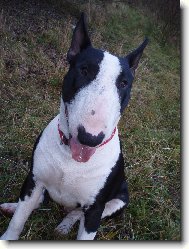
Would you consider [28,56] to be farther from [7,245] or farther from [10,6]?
[7,245]

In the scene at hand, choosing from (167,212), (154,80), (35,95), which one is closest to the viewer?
(167,212)

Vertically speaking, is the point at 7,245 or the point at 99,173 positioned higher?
the point at 99,173

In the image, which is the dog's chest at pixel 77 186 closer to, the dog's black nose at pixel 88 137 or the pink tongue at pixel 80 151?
the pink tongue at pixel 80 151

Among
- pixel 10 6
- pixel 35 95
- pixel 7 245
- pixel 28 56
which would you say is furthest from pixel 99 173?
pixel 10 6

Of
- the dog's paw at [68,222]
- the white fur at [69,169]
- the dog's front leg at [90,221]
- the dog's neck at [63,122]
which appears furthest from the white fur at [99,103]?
the dog's paw at [68,222]

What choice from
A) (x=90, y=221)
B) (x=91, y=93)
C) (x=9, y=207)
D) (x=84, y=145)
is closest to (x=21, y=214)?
(x=9, y=207)

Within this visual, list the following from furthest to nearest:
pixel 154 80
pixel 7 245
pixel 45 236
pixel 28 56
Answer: pixel 154 80
pixel 28 56
pixel 45 236
pixel 7 245

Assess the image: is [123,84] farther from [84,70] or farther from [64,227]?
[64,227]

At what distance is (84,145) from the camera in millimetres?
2002

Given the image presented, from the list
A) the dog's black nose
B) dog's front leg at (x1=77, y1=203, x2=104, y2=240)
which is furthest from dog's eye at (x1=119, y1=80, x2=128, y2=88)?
dog's front leg at (x1=77, y1=203, x2=104, y2=240)

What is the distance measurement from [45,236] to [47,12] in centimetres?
434

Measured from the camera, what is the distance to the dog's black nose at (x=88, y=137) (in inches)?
73.9

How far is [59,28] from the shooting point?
232 inches

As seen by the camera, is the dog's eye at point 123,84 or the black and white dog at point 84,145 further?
the dog's eye at point 123,84
